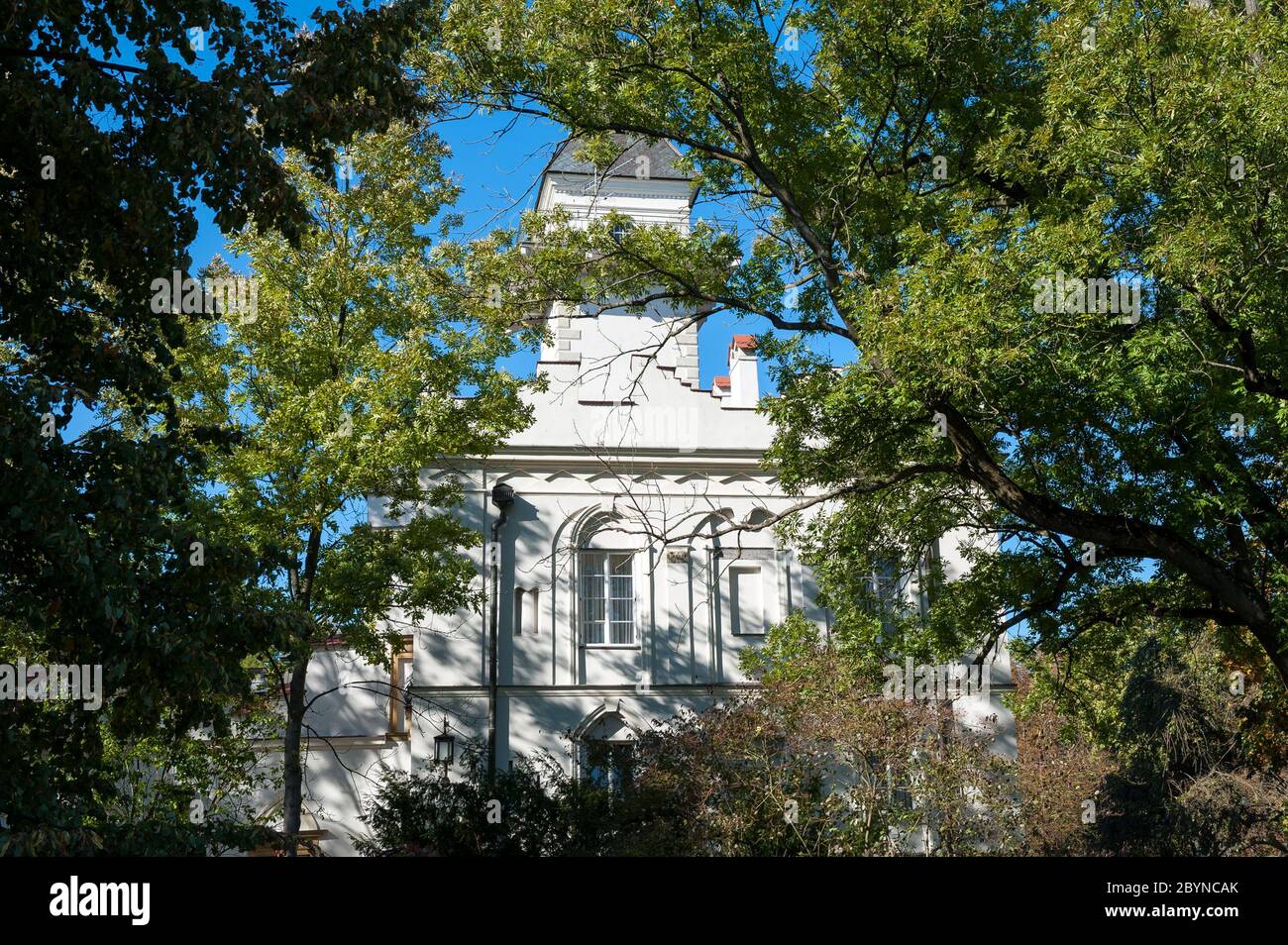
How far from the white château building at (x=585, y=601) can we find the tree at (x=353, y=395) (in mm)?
3869

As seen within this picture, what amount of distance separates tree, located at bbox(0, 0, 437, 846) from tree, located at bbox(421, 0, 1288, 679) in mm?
5141

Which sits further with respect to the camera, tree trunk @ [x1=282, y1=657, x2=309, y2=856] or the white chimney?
the white chimney

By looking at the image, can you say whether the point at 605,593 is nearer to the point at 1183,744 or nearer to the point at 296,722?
the point at 296,722

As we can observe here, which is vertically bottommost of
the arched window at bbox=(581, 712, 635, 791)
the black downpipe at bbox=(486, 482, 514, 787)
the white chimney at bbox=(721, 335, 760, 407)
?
the arched window at bbox=(581, 712, 635, 791)

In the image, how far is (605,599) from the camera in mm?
26422

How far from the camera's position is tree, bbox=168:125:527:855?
1881 centimetres

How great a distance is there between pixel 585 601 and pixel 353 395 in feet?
28.7

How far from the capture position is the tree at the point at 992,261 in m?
12.6

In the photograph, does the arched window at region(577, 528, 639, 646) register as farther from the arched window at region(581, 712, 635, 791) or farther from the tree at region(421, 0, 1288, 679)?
the tree at region(421, 0, 1288, 679)

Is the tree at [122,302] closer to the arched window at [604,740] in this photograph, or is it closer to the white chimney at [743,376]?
the arched window at [604,740]

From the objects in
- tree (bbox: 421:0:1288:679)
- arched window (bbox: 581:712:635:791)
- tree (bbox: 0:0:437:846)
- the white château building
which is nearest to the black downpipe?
the white château building

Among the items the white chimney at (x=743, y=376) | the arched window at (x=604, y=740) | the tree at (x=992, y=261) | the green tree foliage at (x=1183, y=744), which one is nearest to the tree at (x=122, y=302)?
the tree at (x=992, y=261)

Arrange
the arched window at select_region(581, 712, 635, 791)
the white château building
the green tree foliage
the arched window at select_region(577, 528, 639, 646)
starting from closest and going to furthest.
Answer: the green tree foliage < the arched window at select_region(581, 712, 635, 791) < the white château building < the arched window at select_region(577, 528, 639, 646)

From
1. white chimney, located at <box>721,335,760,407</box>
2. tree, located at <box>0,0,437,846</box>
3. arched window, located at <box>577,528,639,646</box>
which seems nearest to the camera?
tree, located at <box>0,0,437,846</box>
